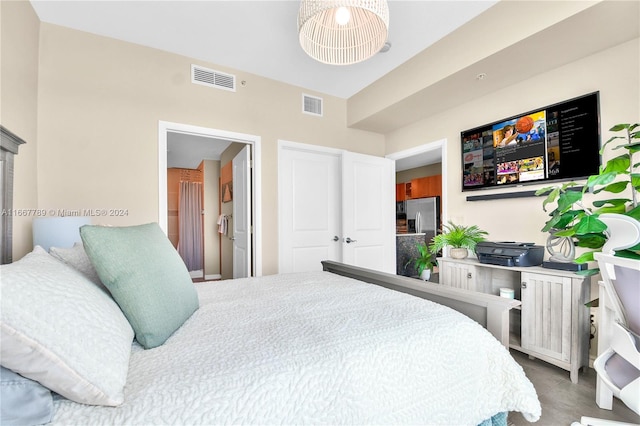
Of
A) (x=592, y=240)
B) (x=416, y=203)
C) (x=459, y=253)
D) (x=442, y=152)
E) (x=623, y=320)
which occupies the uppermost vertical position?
(x=442, y=152)

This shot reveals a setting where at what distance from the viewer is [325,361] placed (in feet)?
2.89

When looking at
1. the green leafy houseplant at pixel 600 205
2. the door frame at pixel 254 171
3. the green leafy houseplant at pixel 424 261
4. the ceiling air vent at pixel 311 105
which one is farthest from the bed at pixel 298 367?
the green leafy houseplant at pixel 424 261

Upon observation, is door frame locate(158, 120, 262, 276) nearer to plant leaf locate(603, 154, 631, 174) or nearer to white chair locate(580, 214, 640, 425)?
white chair locate(580, 214, 640, 425)

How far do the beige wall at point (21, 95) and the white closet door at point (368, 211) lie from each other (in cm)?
280

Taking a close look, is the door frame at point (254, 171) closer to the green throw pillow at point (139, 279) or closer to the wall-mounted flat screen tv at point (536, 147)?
the green throw pillow at point (139, 279)

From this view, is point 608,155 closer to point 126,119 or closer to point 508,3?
point 508,3

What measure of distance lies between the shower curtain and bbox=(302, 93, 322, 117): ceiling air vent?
3.89 metres

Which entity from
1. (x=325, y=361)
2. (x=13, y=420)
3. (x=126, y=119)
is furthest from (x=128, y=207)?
(x=325, y=361)

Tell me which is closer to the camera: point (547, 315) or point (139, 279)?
point (139, 279)

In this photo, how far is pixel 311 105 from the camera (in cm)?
361

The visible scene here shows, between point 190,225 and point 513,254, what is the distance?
586 centimetres

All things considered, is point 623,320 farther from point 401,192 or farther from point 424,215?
point 401,192

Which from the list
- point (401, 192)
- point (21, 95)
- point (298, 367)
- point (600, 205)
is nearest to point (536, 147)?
point (600, 205)

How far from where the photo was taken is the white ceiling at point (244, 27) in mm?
2213
